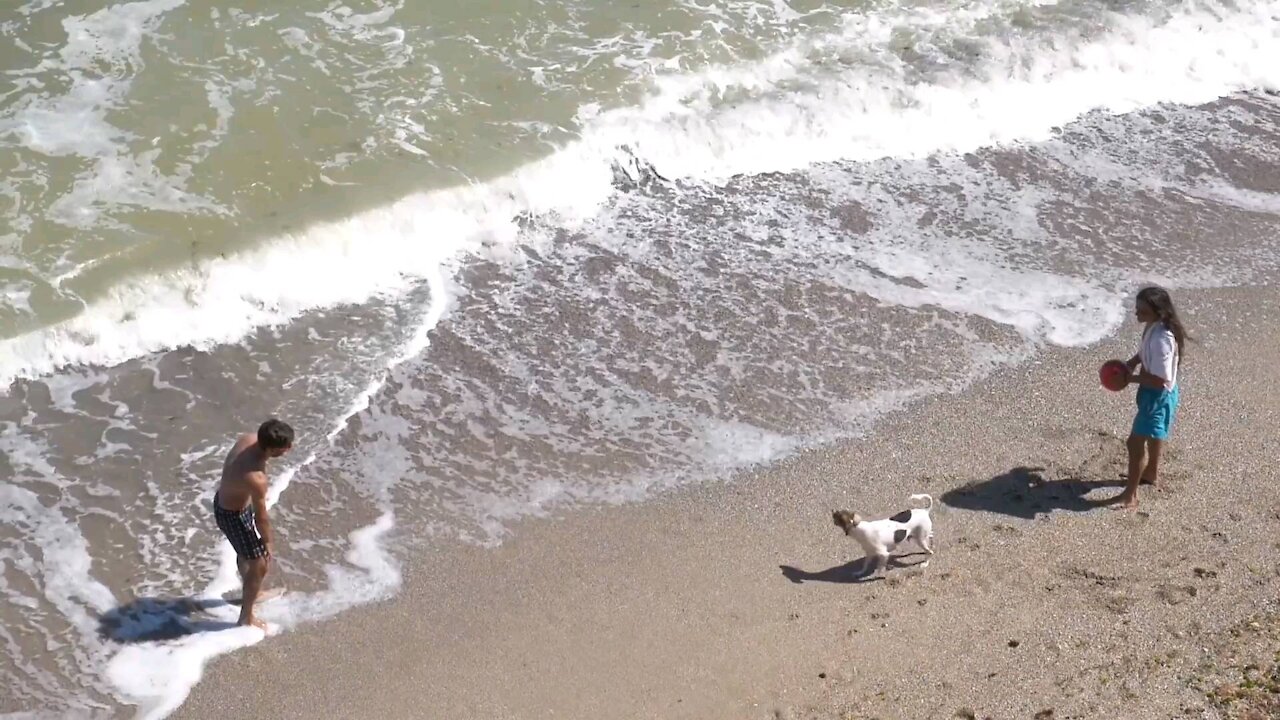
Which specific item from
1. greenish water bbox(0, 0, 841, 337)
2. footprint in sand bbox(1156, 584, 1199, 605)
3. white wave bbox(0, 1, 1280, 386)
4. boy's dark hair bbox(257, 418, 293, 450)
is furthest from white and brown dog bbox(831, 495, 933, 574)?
greenish water bbox(0, 0, 841, 337)

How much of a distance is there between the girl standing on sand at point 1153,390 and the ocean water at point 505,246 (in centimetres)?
144

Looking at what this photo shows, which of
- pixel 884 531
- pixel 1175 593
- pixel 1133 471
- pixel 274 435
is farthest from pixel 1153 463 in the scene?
pixel 274 435

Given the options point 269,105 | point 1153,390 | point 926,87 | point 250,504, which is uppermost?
point 269,105

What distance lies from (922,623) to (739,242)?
13.8ft

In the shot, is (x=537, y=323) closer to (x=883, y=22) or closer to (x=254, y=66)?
(x=254, y=66)

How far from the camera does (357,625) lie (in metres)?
6.62

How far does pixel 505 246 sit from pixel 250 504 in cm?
381

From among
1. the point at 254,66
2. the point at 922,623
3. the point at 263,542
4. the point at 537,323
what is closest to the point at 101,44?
the point at 254,66

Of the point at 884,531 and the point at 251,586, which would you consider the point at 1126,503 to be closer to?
the point at 884,531

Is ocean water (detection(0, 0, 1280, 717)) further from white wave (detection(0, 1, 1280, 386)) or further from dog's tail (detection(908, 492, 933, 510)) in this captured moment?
dog's tail (detection(908, 492, 933, 510))

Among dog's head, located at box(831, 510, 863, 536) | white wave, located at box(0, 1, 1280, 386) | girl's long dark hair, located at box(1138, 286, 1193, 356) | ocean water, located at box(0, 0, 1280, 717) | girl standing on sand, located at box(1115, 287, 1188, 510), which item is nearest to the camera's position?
dog's head, located at box(831, 510, 863, 536)

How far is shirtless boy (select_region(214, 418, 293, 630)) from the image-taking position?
21.2 ft

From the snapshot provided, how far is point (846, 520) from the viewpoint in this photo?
21.8 ft

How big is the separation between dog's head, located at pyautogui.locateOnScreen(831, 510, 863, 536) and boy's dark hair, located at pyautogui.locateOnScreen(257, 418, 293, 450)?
2.74 meters
